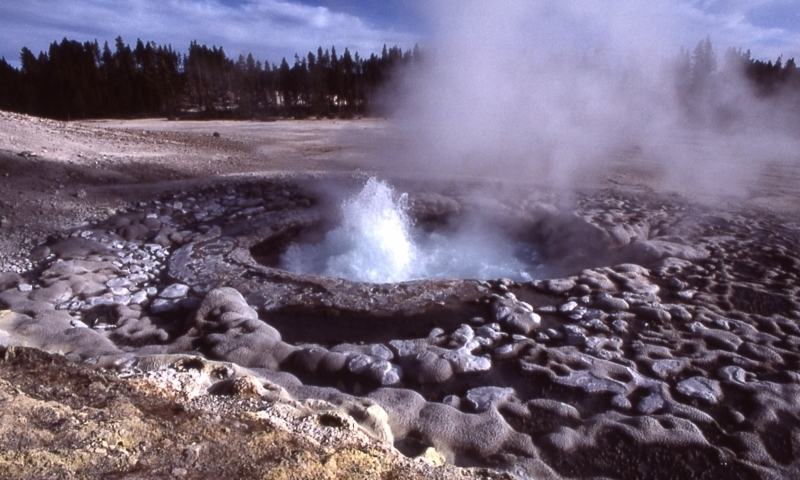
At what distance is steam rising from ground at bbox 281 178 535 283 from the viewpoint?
4273 millimetres

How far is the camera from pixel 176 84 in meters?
23.3

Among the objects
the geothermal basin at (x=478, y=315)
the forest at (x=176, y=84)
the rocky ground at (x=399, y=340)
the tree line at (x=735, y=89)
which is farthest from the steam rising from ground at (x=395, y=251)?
the forest at (x=176, y=84)

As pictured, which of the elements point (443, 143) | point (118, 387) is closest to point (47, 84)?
point (443, 143)

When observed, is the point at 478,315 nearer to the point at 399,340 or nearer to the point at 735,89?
the point at 399,340

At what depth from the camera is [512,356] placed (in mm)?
2768

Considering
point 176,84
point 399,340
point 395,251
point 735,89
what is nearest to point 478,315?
point 399,340

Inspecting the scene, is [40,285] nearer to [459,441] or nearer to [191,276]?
[191,276]

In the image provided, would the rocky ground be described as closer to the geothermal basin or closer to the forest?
the geothermal basin

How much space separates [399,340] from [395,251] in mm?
1788

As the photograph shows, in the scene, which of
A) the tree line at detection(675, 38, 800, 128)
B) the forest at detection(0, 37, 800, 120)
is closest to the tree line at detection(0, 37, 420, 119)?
the forest at detection(0, 37, 800, 120)

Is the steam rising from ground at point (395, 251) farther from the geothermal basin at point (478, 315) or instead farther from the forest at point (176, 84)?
the forest at point (176, 84)

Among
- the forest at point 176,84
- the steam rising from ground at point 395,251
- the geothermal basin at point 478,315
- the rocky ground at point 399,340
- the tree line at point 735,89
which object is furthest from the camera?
the forest at point 176,84

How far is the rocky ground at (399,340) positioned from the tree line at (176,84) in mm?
15182

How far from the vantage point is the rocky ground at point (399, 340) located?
1776 mm
